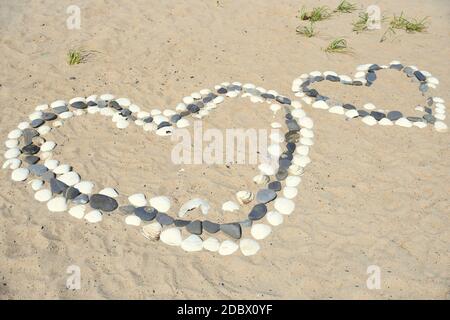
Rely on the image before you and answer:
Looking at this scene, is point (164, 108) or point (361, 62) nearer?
point (164, 108)

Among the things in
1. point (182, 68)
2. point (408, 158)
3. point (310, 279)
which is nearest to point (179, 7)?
point (182, 68)

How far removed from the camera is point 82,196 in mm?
3520

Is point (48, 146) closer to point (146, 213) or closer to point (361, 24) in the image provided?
point (146, 213)

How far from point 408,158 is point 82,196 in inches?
120

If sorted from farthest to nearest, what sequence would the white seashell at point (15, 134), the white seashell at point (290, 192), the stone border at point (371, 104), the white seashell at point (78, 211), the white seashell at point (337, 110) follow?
the white seashell at point (337, 110) → the stone border at point (371, 104) → the white seashell at point (15, 134) → the white seashell at point (290, 192) → the white seashell at point (78, 211)

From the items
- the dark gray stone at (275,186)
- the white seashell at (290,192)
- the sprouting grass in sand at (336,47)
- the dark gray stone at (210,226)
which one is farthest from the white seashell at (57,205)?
the sprouting grass in sand at (336,47)

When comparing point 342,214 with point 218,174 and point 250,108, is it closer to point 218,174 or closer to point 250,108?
point 218,174

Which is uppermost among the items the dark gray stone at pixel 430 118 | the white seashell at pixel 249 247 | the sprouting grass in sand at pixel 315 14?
the sprouting grass in sand at pixel 315 14

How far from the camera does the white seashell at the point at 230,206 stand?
3502mm

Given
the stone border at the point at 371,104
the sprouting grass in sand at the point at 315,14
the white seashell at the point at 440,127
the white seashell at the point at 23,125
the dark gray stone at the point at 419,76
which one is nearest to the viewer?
the white seashell at the point at 23,125

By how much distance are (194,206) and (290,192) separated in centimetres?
85

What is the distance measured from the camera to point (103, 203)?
346cm

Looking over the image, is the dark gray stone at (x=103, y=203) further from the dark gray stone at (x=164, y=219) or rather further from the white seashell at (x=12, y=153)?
the white seashell at (x=12, y=153)

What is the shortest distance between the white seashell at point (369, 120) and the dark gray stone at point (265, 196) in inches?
63.0
